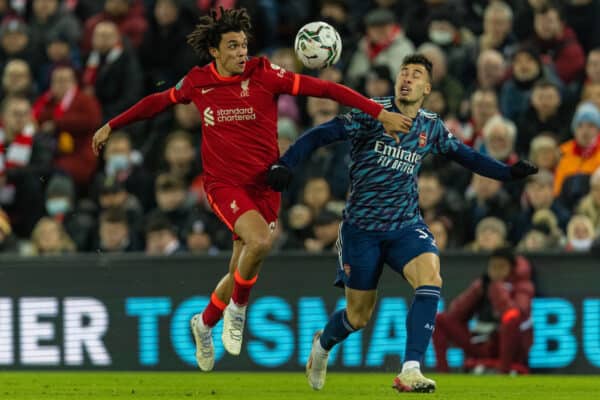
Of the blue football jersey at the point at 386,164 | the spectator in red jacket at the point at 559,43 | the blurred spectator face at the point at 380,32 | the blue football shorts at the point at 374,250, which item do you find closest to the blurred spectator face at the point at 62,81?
the blurred spectator face at the point at 380,32

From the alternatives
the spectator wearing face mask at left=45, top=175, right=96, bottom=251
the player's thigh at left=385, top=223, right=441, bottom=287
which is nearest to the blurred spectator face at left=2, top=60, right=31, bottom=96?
the spectator wearing face mask at left=45, top=175, right=96, bottom=251

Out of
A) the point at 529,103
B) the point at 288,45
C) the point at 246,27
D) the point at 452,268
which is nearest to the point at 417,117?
the point at 246,27

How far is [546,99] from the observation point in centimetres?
1755

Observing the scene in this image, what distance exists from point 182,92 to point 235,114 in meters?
0.48

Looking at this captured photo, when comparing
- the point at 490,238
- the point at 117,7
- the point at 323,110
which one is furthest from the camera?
the point at 117,7

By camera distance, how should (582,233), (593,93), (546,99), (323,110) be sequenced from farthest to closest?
(323,110) → (546,99) → (593,93) → (582,233)

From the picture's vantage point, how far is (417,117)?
41.2ft

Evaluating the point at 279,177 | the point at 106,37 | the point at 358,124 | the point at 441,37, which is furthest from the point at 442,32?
the point at 279,177

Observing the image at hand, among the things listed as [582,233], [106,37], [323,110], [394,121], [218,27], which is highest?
[218,27]

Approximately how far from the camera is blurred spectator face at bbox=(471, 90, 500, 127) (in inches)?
696

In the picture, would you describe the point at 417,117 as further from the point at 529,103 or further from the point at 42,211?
the point at 42,211

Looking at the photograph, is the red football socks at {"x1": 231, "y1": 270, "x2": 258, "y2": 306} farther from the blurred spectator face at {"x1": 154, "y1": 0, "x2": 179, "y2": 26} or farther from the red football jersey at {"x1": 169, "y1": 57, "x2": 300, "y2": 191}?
the blurred spectator face at {"x1": 154, "y1": 0, "x2": 179, "y2": 26}

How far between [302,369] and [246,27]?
4756mm

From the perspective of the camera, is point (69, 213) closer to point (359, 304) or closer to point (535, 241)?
point (535, 241)
